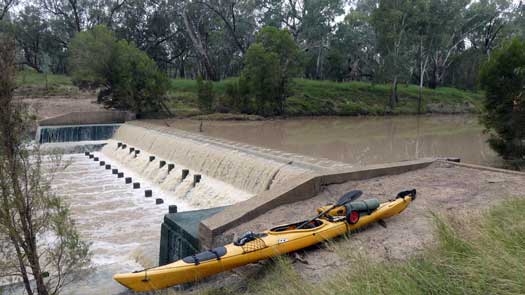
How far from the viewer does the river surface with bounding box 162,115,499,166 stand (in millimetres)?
15758

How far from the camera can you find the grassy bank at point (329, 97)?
31.8 m

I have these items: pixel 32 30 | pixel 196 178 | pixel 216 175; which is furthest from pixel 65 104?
pixel 216 175

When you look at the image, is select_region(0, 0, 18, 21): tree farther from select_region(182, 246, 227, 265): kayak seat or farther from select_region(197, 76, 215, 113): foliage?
select_region(182, 246, 227, 265): kayak seat

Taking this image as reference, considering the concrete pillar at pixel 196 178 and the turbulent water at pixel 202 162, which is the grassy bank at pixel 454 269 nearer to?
the turbulent water at pixel 202 162

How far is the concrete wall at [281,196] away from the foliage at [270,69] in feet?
67.2

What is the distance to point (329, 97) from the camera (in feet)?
124

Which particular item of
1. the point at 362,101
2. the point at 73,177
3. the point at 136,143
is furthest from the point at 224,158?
the point at 362,101

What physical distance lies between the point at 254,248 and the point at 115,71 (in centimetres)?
2319

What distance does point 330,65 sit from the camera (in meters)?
47.6

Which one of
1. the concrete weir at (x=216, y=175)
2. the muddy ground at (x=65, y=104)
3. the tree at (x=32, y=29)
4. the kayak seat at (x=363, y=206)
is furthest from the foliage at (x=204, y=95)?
the kayak seat at (x=363, y=206)

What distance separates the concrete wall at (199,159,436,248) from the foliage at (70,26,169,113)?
65.5 ft

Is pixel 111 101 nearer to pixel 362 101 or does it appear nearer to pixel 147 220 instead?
pixel 147 220

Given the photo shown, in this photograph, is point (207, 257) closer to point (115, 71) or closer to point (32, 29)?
point (115, 71)

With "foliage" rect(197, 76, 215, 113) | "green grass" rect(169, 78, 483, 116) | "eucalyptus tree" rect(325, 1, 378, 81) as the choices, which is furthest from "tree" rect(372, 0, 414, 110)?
"foliage" rect(197, 76, 215, 113)
